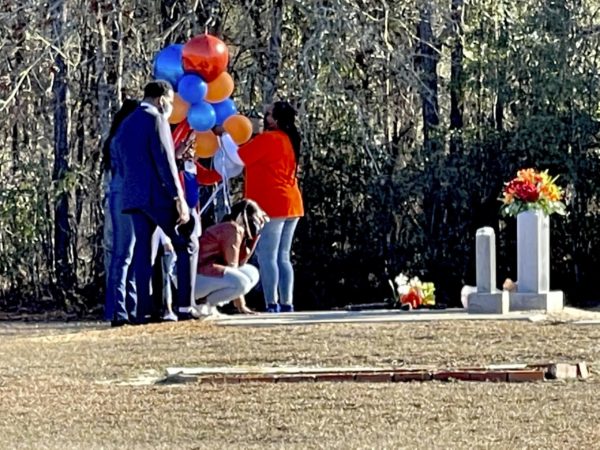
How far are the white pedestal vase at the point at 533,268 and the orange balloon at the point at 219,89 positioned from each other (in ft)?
10.1

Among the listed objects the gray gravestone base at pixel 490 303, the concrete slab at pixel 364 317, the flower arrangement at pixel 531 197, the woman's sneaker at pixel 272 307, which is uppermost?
the flower arrangement at pixel 531 197

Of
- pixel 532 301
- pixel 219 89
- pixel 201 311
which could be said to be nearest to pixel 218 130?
pixel 219 89

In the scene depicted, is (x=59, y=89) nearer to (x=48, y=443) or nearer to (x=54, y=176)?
(x=54, y=176)

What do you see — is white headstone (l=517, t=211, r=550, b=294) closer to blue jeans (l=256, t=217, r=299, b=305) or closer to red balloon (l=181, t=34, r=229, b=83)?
blue jeans (l=256, t=217, r=299, b=305)

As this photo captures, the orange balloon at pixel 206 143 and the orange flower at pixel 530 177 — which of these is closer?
the orange flower at pixel 530 177

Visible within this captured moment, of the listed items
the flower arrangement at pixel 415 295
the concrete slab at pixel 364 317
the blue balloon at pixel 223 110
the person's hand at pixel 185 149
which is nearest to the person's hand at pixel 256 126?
the blue balloon at pixel 223 110

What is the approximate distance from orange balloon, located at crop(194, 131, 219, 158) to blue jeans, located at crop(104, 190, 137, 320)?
1376mm

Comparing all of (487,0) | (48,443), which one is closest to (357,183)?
(487,0)

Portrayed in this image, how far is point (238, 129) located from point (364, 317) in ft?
8.14

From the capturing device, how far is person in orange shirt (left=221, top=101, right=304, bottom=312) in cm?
1406

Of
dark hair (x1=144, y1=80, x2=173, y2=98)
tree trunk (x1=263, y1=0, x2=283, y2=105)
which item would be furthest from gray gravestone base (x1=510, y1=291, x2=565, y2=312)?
tree trunk (x1=263, y1=0, x2=283, y2=105)

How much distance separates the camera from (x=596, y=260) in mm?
17844

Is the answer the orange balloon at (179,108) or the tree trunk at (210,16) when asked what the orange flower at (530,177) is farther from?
the tree trunk at (210,16)

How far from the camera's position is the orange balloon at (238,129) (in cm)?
1452
